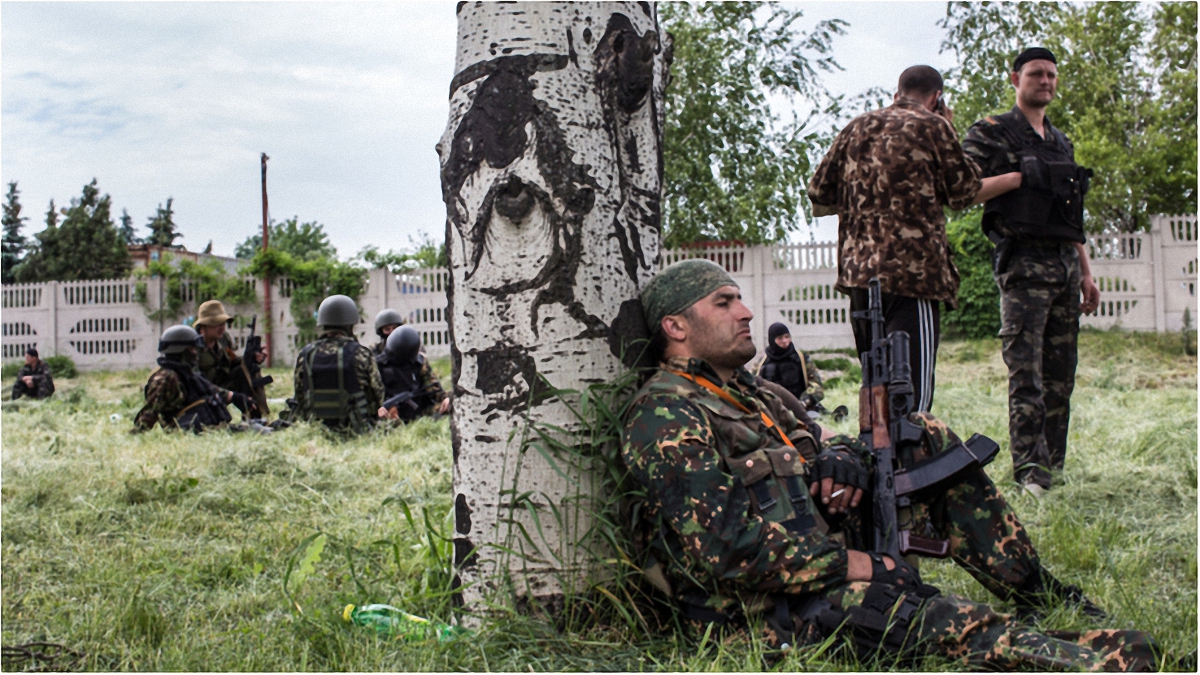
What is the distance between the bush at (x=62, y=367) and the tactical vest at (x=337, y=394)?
13139 mm

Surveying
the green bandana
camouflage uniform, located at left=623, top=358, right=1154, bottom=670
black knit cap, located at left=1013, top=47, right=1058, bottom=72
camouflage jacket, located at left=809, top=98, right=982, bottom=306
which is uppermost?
black knit cap, located at left=1013, top=47, right=1058, bottom=72

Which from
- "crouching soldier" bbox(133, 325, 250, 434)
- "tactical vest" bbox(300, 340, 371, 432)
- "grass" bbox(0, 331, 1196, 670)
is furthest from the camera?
"crouching soldier" bbox(133, 325, 250, 434)

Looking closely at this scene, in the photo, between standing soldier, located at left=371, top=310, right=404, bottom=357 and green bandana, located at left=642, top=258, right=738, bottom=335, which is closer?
green bandana, located at left=642, top=258, right=738, bottom=335

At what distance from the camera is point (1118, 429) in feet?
19.5

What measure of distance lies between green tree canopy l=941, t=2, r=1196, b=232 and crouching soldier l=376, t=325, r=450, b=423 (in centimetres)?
1412

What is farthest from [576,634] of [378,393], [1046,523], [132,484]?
[378,393]

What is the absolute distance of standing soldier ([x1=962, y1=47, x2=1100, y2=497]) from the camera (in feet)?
14.3

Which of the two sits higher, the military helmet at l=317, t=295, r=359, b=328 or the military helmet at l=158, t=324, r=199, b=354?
the military helmet at l=317, t=295, r=359, b=328

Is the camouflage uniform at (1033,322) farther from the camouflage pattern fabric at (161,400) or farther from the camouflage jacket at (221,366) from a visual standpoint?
the camouflage jacket at (221,366)

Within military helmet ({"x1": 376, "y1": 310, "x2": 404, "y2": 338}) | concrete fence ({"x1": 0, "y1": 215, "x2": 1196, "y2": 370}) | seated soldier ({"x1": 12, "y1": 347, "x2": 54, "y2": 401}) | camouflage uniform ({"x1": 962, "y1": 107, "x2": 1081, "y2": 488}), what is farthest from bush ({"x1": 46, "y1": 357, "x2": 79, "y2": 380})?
camouflage uniform ({"x1": 962, "y1": 107, "x2": 1081, "y2": 488})

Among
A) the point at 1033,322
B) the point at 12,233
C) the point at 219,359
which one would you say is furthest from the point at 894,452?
the point at 12,233

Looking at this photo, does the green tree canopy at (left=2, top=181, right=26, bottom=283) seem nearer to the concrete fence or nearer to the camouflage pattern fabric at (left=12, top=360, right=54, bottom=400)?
the concrete fence

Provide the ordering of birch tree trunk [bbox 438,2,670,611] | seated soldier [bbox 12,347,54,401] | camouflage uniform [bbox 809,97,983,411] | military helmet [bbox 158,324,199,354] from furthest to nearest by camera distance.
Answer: seated soldier [bbox 12,347,54,401], military helmet [bbox 158,324,199,354], camouflage uniform [bbox 809,97,983,411], birch tree trunk [bbox 438,2,670,611]

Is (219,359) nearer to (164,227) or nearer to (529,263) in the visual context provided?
(529,263)
